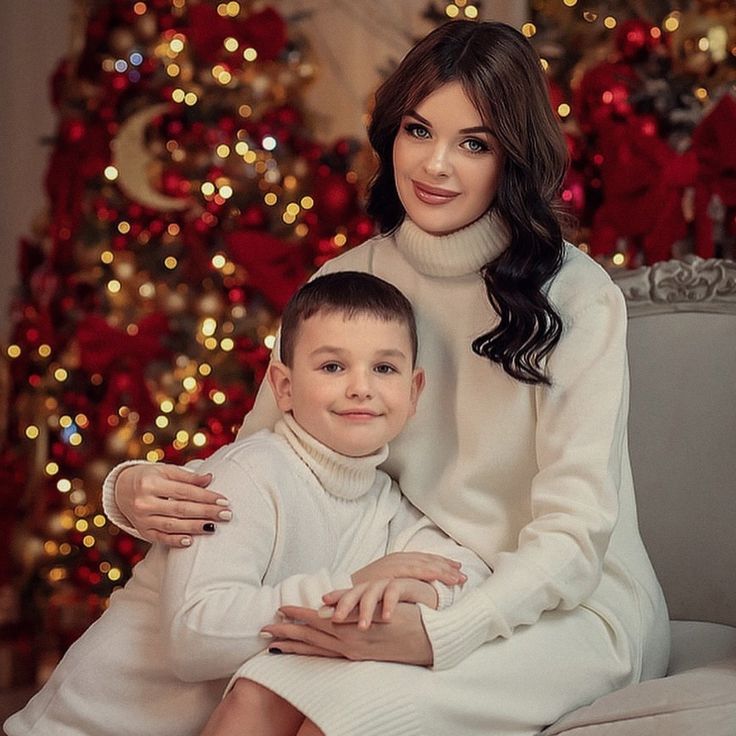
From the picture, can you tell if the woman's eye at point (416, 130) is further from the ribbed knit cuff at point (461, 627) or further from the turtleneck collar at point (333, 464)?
the ribbed knit cuff at point (461, 627)

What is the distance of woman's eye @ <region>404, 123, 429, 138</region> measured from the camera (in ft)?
6.54

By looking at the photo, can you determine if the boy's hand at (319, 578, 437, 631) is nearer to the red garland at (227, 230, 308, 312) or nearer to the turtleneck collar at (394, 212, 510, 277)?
the turtleneck collar at (394, 212, 510, 277)

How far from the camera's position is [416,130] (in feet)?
6.57

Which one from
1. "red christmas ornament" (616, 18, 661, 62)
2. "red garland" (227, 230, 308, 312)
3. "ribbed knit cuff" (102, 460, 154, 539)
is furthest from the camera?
"red garland" (227, 230, 308, 312)

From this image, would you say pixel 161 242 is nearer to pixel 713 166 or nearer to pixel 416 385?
pixel 713 166

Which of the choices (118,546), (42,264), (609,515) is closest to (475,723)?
(609,515)

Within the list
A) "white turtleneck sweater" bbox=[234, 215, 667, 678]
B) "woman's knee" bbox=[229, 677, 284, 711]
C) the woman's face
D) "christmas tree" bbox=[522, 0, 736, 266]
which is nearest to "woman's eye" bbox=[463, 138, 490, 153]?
the woman's face

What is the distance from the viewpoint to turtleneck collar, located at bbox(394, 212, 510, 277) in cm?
202


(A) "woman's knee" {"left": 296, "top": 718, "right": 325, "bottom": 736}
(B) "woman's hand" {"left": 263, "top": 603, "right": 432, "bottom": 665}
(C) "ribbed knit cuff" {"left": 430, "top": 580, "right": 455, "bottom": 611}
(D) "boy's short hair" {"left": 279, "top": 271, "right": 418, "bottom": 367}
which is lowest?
(A) "woman's knee" {"left": 296, "top": 718, "right": 325, "bottom": 736}

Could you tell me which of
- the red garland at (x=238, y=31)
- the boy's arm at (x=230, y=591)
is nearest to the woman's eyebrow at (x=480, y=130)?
the boy's arm at (x=230, y=591)

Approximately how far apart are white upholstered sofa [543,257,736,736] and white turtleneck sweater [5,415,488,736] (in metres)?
0.57

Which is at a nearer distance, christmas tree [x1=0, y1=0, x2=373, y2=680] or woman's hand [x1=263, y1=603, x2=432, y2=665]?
woman's hand [x1=263, y1=603, x2=432, y2=665]

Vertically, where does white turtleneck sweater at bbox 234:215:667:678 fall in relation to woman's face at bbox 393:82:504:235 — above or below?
below

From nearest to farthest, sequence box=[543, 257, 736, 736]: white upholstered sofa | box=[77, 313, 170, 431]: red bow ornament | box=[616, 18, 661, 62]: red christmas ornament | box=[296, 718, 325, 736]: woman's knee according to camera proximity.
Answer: box=[296, 718, 325, 736]: woman's knee < box=[543, 257, 736, 736]: white upholstered sofa < box=[616, 18, 661, 62]: red christmas ornament < box=[77, 313, 170, 431]: red bow ornament
